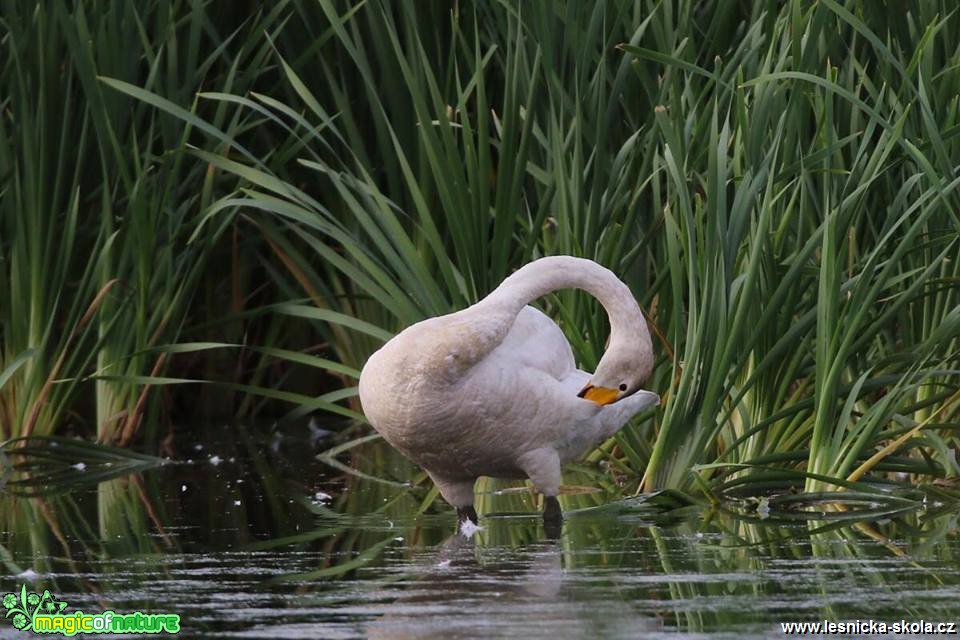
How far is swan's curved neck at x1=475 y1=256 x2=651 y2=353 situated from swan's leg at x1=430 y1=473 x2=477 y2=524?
562 mm

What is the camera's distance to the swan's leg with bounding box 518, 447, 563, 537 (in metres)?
5.40

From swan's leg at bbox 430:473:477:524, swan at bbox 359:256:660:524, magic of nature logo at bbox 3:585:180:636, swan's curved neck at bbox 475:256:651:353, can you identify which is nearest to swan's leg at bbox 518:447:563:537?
swan at bbox 359:256:660:524

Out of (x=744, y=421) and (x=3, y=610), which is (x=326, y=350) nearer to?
(x=744, y=421)

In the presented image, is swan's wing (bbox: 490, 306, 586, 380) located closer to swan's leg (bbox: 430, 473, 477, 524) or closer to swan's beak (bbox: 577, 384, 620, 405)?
swan's beak (bbox: 577, 384, 620, 405)

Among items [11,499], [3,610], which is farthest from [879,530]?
[11,499]

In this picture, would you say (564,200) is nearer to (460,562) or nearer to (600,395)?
(600,395)

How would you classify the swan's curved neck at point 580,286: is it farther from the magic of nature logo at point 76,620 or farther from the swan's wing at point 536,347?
the magic of nature logo at point 76,620

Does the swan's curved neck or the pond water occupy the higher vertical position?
the swan's curved neck

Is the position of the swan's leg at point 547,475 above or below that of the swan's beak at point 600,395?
below

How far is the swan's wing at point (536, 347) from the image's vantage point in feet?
17.8

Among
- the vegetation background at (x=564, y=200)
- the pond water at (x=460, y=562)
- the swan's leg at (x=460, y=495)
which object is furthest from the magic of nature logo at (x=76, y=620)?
the vegetation background at (x=564, y=200)

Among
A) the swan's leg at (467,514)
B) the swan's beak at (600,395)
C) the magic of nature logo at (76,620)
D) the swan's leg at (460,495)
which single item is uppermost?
the swan's beak at (600,395)

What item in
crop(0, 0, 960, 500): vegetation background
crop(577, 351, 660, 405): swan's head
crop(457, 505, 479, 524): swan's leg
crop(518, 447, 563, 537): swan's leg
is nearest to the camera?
crop(577, 351, 660, 405): swan's head

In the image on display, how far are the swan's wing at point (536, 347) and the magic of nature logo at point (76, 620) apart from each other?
1681 millimetres
